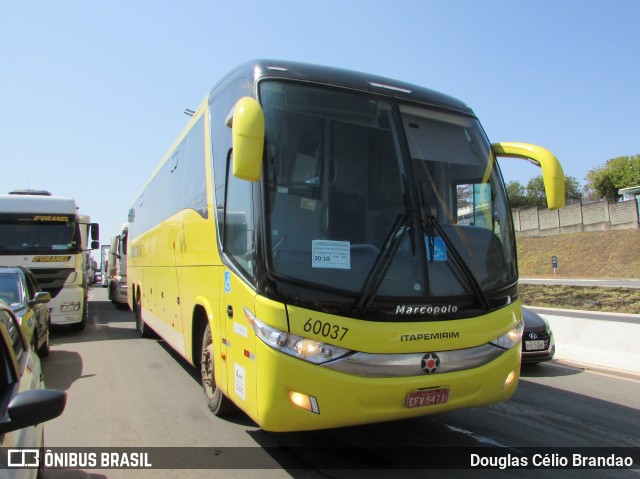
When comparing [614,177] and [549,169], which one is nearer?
[549,169]

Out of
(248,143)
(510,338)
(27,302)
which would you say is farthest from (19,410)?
(27,302)

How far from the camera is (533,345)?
822 cm

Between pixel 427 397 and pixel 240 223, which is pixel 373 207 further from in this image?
pixel 427 397

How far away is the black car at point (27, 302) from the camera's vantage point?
768cm

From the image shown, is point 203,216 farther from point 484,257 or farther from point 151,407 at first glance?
point 484,257

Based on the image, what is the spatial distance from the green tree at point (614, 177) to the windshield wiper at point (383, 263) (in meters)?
75.1

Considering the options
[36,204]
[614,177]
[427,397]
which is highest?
[614,177]

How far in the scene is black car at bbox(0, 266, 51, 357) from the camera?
7.68m

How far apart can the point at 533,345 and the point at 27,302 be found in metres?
8.21

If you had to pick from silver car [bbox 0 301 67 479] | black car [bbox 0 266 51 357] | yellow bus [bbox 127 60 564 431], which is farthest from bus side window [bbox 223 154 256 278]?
black car [bbox 0 266 51 357]

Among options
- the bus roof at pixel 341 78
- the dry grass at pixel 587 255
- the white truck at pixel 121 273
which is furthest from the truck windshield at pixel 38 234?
the dry grass at pixel 587 255

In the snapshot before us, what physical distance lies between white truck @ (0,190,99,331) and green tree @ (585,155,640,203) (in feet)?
238

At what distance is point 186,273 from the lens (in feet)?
21.3

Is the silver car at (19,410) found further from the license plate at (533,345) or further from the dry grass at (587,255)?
the dry grass at (587,255)
